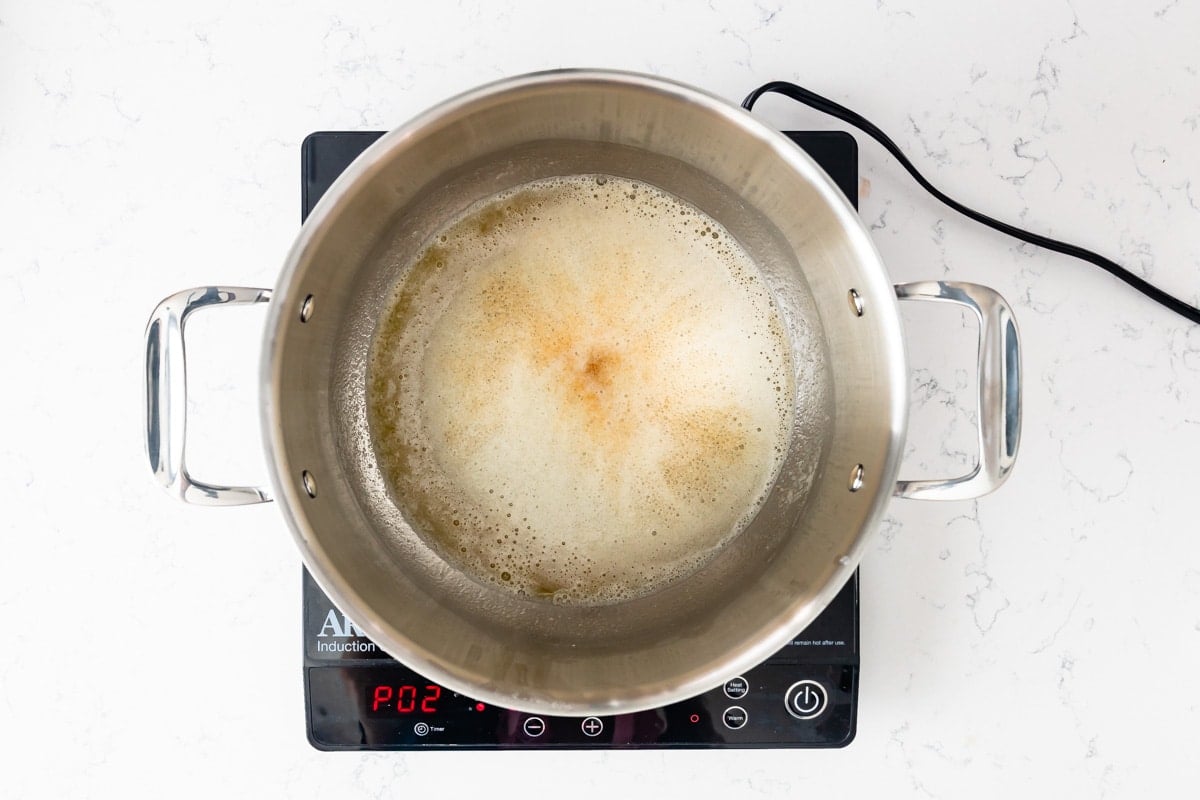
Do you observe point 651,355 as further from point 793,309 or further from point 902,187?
point 902,187

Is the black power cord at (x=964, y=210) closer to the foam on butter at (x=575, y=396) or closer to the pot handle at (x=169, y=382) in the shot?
the foam on butter at (x=575, y=396)

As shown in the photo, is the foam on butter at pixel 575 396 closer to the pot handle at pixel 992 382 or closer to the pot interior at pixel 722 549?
the pot interior at pixel 722 549

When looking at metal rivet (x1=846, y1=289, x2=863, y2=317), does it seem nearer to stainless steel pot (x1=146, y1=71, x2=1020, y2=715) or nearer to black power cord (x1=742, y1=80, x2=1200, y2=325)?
stainless steel pot (x1=146, y1=71, x2=1020, y2=715)

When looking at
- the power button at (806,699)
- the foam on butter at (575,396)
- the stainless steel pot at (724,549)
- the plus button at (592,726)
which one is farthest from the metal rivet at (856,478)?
the plus button at (592,726)

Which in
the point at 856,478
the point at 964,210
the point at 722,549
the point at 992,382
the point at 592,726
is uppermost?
the point at 964,210

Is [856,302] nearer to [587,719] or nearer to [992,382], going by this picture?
[992,382]

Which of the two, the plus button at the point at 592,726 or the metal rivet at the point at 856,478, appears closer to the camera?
the metal rivet at the point at 856,478

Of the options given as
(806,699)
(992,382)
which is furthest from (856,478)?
(806,699)

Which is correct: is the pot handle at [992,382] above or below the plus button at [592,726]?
above

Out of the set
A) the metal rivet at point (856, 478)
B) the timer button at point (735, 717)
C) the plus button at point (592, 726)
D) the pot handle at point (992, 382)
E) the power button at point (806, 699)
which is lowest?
the plus button at point (592, 726)
